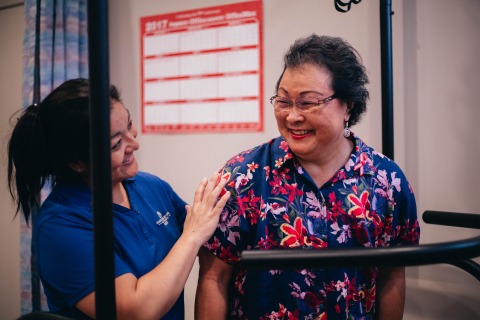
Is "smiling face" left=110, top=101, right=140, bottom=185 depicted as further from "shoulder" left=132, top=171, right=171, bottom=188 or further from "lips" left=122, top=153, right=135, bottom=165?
"shoulder" left=132, top=171, right=171, bottom=188

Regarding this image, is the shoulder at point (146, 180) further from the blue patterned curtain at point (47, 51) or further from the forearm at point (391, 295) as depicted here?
the blue patterned curtain at point (47, 51)

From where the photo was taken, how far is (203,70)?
80.5 inches

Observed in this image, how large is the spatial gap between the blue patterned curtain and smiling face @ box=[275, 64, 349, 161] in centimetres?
152

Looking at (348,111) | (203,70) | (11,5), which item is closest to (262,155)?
(348,111)

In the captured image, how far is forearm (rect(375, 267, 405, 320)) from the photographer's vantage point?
121 centimetres

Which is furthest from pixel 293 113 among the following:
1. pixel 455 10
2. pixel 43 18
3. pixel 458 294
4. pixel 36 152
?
pixel 43 18

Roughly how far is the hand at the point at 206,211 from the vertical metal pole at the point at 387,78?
0.67 meters

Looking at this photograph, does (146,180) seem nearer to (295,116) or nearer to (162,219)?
(162,219)

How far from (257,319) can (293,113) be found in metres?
0.60

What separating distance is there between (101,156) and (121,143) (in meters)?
0.50

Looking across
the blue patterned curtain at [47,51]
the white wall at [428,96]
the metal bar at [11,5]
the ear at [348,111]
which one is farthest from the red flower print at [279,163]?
the metal bar at [11,5]

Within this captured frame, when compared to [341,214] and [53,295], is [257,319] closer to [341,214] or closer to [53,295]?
[341,214]

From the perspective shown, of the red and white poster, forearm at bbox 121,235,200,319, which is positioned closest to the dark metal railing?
forearm at bbox 121,235,200,319

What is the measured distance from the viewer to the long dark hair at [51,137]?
0.99m
